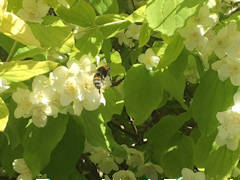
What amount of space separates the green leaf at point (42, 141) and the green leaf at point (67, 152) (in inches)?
4.7

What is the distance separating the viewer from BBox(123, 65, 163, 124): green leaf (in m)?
1.68

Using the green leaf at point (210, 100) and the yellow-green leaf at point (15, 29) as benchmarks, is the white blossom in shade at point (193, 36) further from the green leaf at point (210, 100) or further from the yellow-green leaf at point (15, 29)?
the yellow-green leaf at point (15, 29)

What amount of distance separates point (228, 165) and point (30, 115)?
76 centimetres

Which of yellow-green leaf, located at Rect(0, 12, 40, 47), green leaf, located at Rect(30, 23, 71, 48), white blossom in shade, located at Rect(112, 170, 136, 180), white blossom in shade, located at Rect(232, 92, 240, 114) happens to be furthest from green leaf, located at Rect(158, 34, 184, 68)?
white blossom in shade, located at Rect(112, 170, 136, 180)

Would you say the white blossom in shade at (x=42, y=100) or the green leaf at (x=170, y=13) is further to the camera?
the white blossom in shade at (x=42, y=100)

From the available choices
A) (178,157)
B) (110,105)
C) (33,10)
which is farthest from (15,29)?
(178,157)

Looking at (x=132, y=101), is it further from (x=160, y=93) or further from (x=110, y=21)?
(x=110, y=21)

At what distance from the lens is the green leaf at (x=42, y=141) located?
1533mm

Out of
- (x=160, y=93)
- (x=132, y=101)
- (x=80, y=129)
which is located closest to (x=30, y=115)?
(x=80, y=129)

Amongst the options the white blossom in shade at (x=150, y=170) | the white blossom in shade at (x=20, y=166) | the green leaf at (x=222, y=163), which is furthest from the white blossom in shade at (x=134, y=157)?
the green leaf at (x=222, y=163)

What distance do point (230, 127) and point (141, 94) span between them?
371mm

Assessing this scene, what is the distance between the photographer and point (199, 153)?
168 centimetres

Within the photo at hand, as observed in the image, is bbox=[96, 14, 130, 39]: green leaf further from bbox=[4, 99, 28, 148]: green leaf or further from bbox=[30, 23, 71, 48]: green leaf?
bbox=[4, 99, 28, 148]: green leaf

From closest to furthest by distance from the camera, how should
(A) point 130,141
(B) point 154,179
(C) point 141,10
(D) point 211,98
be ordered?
(D) point 211,98, (C) point 141,10, (B) point 154,179, (A) point 130,141
